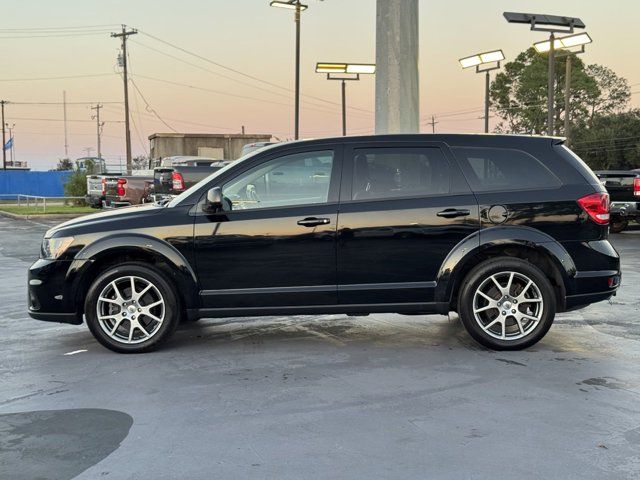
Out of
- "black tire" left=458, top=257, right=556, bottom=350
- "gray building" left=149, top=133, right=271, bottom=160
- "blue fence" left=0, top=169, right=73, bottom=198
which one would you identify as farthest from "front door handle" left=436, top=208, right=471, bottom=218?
"blue fence" left=0, top=169, right=73, bottom=198

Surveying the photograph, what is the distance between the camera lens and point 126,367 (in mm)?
5551

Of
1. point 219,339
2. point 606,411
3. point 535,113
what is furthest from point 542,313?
point 535,113

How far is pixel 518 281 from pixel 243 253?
2.39 meters

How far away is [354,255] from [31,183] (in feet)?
191

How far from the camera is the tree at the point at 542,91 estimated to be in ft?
241

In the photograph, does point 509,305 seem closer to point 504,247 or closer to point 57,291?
point 504,247

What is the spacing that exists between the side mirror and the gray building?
1316 inches

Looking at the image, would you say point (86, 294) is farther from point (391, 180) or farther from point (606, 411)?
point (606, 411)

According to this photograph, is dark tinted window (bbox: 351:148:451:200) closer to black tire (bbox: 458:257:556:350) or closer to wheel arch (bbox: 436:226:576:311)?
wheel arch (bbox: 436:226:576:311)

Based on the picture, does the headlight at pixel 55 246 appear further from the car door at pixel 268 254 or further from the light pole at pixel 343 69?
the light pole at pixel 343 69

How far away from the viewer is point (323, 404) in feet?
14.9

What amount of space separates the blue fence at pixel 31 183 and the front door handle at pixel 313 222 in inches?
2235

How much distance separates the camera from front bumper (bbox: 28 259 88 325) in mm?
5977

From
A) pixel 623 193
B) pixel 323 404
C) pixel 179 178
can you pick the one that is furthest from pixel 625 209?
pixel 323 404
